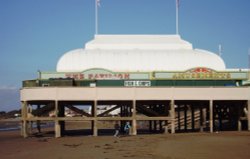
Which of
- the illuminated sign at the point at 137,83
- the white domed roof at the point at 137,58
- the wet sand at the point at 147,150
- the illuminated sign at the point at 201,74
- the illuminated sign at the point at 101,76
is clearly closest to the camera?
the wet sand at the point at 147,150

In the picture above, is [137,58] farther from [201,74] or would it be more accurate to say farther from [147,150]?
[147,150]

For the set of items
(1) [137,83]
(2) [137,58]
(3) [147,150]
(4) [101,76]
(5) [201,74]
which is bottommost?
(3) [147,150]

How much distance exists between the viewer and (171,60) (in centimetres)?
5241

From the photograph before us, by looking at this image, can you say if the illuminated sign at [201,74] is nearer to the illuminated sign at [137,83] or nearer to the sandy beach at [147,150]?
the illuminated sign at [137,83]

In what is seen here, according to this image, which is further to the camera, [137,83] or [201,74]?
[201,74]

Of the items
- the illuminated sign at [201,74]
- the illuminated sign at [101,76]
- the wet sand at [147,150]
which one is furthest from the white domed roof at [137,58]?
the wet sand at [147,150]

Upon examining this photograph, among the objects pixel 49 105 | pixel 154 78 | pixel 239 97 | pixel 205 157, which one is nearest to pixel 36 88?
pixel 49 105

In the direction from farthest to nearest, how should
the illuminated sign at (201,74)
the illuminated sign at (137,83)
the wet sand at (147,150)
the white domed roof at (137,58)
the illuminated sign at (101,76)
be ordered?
the white domed roof at (137,58) < the illuminated sign at (101,76) < the illuminated sign at (201,74) < the illuminated sign at (137,83) < the wet sand at (147,150)

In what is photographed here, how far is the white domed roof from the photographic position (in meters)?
51.8

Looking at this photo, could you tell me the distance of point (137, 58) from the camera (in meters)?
52.3

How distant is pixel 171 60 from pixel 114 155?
25.6m

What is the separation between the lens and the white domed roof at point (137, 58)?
170 ft

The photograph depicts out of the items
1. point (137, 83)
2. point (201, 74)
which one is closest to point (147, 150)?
point (137, 83)

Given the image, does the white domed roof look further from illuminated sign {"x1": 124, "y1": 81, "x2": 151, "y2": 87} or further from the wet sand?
the wet sand
